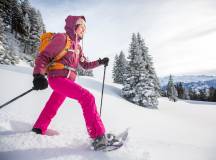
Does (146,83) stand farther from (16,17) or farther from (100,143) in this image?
(16,17)

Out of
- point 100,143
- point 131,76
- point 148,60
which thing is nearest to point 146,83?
point 131,76

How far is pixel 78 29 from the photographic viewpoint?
14.8ft

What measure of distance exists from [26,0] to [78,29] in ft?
205

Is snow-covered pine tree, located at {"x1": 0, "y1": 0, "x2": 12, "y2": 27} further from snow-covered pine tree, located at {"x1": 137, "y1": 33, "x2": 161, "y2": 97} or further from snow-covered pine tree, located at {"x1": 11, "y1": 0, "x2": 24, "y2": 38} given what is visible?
snow-covered pine tree, located at {"x1": 137, "y1": 33, "x2": 161, "y2": 97}

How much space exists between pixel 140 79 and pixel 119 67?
27.8 meters

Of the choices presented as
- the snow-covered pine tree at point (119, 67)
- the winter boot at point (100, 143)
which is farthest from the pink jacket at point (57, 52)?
the snow-covered pine tree at point (119, 67)

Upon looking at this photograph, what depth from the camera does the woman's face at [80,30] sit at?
4.50 meters

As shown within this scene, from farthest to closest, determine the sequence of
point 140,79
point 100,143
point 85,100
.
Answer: point 140,79, point 85,100, point 100,143

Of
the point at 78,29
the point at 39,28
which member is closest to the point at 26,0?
the point at 39,28

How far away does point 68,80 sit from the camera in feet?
13.1

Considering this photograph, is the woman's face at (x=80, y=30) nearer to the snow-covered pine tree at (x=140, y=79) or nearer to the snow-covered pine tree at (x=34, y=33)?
the snow-covered pine tree at (x=140, y=79)

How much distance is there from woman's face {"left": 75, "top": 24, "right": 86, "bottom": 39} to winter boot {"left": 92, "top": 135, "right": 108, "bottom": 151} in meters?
2.07

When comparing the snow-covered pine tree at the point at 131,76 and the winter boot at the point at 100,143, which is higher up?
the snow-covered pine tree at the point at 131,76

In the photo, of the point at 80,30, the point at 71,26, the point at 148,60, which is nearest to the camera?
the point at 71,26
